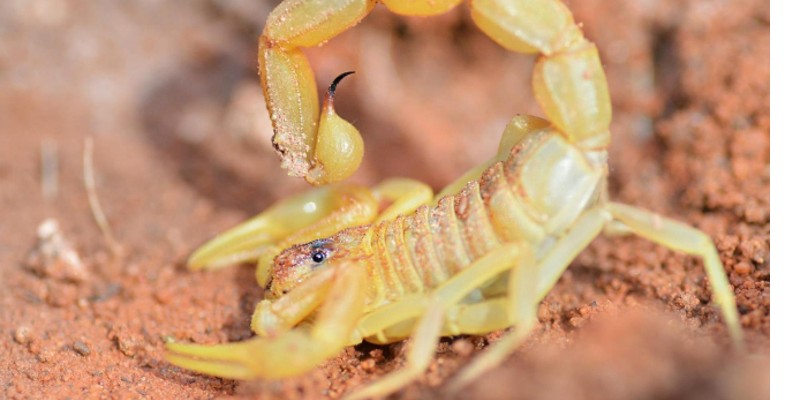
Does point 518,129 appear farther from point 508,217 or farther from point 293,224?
point 293,224

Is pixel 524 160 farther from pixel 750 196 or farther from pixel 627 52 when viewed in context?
pixel 627 52

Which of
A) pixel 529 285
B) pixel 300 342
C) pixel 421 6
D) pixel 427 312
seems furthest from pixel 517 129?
pixel 300 342

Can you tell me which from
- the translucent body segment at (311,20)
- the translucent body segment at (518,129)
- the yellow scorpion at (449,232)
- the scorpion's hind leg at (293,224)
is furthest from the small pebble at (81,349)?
the translucent body segment at (518,129)

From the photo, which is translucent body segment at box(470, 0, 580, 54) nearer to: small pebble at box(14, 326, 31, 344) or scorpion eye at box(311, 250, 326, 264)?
scorpion eye at box(311, 250, 326, 264)

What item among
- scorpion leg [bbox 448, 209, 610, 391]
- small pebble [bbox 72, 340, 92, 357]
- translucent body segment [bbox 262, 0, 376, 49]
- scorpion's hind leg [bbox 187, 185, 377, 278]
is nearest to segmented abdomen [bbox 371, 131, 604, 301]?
scorpion leg [bbox 448, 209, 610, 391]

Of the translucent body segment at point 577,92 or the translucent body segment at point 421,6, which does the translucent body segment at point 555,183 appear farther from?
the translucent body segment at point 421,6
